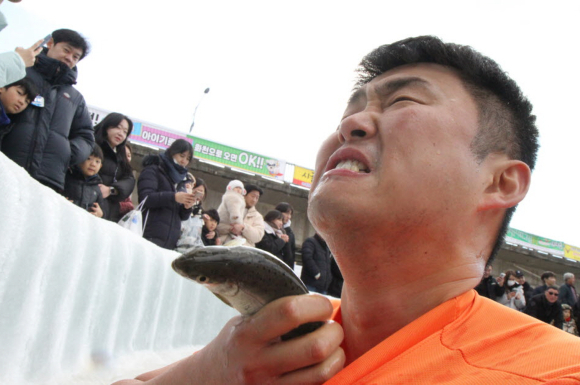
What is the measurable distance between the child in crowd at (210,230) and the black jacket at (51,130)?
1.95 m

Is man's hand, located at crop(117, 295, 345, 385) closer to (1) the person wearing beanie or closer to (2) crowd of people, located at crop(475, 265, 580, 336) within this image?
(2) crowd of people, located at crop(475, 265, 580, 336)

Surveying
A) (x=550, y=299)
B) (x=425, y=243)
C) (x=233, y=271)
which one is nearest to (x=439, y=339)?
(x=425, y=243)

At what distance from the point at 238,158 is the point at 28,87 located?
19027 millimetres

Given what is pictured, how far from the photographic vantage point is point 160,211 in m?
4.63

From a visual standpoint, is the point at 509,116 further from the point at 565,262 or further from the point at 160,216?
the point at 565,262

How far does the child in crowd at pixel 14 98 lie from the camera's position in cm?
319

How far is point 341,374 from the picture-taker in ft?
3.52

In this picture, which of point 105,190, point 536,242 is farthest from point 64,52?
point 536,242

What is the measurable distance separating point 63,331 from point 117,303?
0.48 m

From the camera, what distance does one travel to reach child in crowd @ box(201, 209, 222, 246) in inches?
218

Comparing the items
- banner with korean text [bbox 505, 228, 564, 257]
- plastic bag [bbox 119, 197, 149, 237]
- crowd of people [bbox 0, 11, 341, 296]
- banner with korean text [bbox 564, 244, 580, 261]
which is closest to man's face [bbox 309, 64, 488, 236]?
crowd of people [bbox 0, 11, 341, 296]

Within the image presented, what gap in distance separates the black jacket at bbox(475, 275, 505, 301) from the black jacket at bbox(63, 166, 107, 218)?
6.55 m

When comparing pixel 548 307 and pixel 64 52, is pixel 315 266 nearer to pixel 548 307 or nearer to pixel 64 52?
pixel 64 52

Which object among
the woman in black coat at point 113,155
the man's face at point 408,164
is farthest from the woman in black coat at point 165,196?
the man's face at point 408,164
